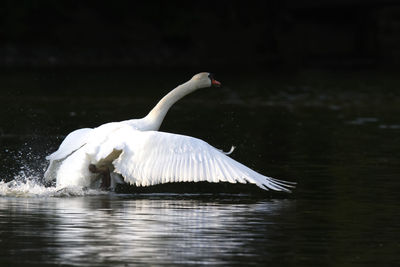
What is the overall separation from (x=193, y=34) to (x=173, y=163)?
4607cm

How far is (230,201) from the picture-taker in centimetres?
1284

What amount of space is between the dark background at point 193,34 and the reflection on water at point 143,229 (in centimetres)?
3689

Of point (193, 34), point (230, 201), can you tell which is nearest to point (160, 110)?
point (230, 201)

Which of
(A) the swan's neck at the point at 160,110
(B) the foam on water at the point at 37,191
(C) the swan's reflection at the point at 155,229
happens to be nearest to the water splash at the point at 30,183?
(B) the foam on water at the point at 37,191

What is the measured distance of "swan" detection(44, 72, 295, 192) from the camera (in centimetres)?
1198

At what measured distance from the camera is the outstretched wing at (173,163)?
471 inches

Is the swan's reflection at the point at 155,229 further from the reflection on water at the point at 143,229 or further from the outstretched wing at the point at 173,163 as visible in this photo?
the outstretched wing at the point at 173,163

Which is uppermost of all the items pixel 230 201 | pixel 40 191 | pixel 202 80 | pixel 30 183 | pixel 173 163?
pixel 202 80

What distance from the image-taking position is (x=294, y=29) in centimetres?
6112

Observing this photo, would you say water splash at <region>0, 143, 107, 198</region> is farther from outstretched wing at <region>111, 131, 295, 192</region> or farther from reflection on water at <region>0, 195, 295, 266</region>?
outstretched wing at <region>111, 131, 295, 192</region>

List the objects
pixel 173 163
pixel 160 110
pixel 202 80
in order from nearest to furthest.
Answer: pixel 173 163 → pixel 160 110 → pixel 202 80

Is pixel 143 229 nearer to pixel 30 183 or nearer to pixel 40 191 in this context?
pixel 40 191

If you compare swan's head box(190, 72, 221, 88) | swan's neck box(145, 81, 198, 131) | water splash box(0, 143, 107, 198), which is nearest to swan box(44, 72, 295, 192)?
water splash box(0, 143, 107, 198)

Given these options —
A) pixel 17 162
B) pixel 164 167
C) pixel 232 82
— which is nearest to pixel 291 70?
pixel 232 82
